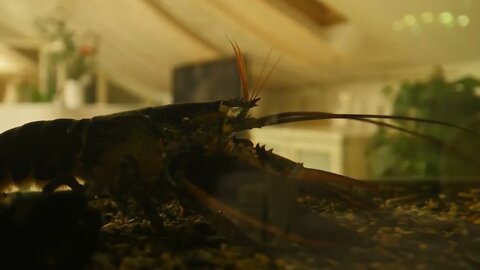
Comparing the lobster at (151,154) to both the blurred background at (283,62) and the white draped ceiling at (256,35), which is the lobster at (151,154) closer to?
the blurred background at (283,62)

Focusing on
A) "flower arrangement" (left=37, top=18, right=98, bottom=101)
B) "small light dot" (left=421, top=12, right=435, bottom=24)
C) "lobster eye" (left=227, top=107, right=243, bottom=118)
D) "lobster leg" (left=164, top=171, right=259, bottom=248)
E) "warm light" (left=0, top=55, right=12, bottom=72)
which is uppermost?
"small light dot" (left=421, top=12, right=435, bottom=24)

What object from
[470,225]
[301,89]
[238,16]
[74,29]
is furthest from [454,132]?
[74,29]

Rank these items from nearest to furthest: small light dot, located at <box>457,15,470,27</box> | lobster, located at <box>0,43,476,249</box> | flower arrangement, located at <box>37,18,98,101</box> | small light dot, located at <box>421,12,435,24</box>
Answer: lobster, located at <box>0,43,476,249</box> → small light dot, located at <box>457,15,470,27</box> → small light dot, located at <box>421,12,435,24</box> → flower arrangement, located at <box>37,18,98,101</box>

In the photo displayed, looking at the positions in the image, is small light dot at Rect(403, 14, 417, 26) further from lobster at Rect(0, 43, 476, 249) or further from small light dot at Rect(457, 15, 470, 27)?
lobster at Rect(0, 43, 476, 249)

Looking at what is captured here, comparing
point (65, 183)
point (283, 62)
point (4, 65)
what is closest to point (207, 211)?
point (65, 183)

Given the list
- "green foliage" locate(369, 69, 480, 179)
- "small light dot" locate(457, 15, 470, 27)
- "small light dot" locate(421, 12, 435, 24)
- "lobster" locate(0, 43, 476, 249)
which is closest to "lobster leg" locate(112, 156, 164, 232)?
"lobster" locate(0, 43, 476, 249)

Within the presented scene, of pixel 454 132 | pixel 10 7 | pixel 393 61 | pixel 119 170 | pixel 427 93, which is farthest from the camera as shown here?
pixel 393 61

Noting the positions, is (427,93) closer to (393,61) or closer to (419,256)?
(393,61)
